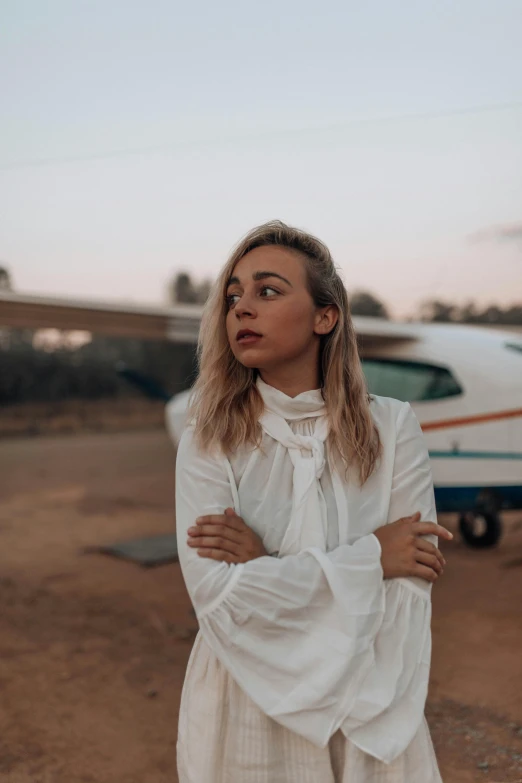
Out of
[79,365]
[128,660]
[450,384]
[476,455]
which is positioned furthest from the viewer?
[79,365]

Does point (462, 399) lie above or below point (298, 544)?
Result: below

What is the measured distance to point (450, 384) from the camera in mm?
6418

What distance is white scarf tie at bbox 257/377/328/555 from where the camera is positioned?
1.58 m

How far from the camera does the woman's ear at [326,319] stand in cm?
176

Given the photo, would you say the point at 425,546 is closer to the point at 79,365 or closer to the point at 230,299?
the point at 230,299

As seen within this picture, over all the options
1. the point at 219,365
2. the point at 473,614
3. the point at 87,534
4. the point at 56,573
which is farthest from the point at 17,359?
the point at 219,365

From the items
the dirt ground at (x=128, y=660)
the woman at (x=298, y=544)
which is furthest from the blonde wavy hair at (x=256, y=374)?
the dirt ground at (x=128, y=660)

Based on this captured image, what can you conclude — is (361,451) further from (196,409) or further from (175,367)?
(175,367)

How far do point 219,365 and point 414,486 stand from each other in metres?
0.56

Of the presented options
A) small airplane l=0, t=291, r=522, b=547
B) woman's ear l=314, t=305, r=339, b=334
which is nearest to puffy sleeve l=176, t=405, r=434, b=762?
woman's ear l=314, t=305, r=339, b=334

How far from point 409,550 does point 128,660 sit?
3457 millimetres

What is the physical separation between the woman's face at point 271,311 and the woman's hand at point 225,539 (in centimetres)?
38

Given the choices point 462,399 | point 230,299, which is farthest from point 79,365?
point 230,299

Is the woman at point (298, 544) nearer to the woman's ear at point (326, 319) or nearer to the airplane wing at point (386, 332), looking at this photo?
the woman's ear at point (326, 319)
